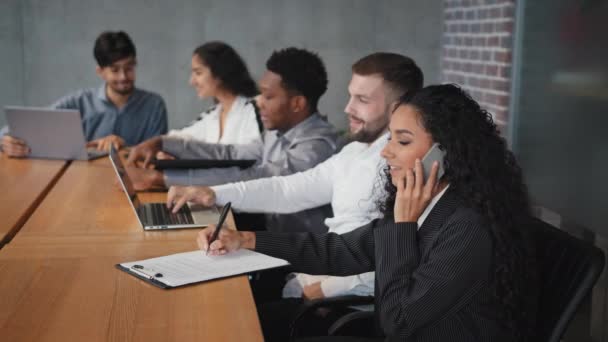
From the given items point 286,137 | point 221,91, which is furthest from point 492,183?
point 221,91

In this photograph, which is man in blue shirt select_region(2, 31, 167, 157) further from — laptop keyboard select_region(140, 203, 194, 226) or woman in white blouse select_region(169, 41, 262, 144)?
laptop keyboard select_region(140, 203, 194, 226)

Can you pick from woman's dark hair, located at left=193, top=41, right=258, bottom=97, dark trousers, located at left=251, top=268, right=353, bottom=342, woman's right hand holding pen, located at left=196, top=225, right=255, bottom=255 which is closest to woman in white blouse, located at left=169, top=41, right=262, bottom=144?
woman's dark hair, located at left=193, top=41, right=258, bottom=97

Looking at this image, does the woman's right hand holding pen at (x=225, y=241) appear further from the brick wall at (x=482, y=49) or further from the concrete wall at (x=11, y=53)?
the concrete wall at (x=11, y=53)

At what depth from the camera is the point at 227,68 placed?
421cm

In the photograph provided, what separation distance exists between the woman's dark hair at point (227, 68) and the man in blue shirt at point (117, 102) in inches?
16.6

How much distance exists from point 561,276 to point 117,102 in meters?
3.28

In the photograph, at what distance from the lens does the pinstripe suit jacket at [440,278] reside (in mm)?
1578

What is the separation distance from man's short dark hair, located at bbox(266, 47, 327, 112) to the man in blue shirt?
1304 millimetres

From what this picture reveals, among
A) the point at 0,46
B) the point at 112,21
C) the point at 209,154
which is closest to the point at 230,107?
the point at 209,154

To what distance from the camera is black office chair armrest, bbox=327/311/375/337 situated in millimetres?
1988

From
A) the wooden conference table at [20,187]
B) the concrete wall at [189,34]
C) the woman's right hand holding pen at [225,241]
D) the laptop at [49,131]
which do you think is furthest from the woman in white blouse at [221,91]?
the woman's right hand holding pen at [225,241]

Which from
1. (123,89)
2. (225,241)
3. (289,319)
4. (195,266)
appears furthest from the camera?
(123,89)

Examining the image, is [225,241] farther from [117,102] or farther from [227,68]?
[117,102]

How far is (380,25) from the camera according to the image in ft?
18.0
